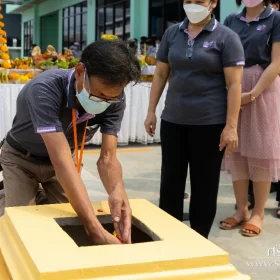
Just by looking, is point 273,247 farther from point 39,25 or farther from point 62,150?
point 39,25

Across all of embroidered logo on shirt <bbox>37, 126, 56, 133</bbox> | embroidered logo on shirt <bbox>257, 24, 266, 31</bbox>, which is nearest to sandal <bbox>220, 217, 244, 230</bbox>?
embroidered logo on shirt <bbox>257, 24, 266, 31</bbox>

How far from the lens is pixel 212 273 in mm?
1421

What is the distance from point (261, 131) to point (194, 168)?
0.70 m

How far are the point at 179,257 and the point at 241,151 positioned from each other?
220 centimetres

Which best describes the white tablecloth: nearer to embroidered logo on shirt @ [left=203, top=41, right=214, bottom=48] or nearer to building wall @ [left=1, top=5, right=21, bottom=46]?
embroidered logo on shirt @ [left=203, top=41, right=214, bottom=48]

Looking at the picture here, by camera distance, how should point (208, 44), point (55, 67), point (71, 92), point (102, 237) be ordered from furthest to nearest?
point (55, 67) < point (208, 44) < point (71, 92) < point (102, 237)

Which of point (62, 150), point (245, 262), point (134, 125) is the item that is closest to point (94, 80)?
point (62, 150)

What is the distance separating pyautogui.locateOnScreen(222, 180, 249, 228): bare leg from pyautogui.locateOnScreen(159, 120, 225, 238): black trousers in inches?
25.9

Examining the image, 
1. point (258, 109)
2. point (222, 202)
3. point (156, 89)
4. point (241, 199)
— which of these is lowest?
point (222, 202)

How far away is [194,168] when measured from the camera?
9.77 ft

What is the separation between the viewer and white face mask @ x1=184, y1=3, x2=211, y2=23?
2882 millimetres

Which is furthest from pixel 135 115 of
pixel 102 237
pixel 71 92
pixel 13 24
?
pixel 13 24

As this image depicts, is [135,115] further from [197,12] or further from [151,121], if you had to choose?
[197,12]

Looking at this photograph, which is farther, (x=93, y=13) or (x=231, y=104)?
(x=93, y=13)
